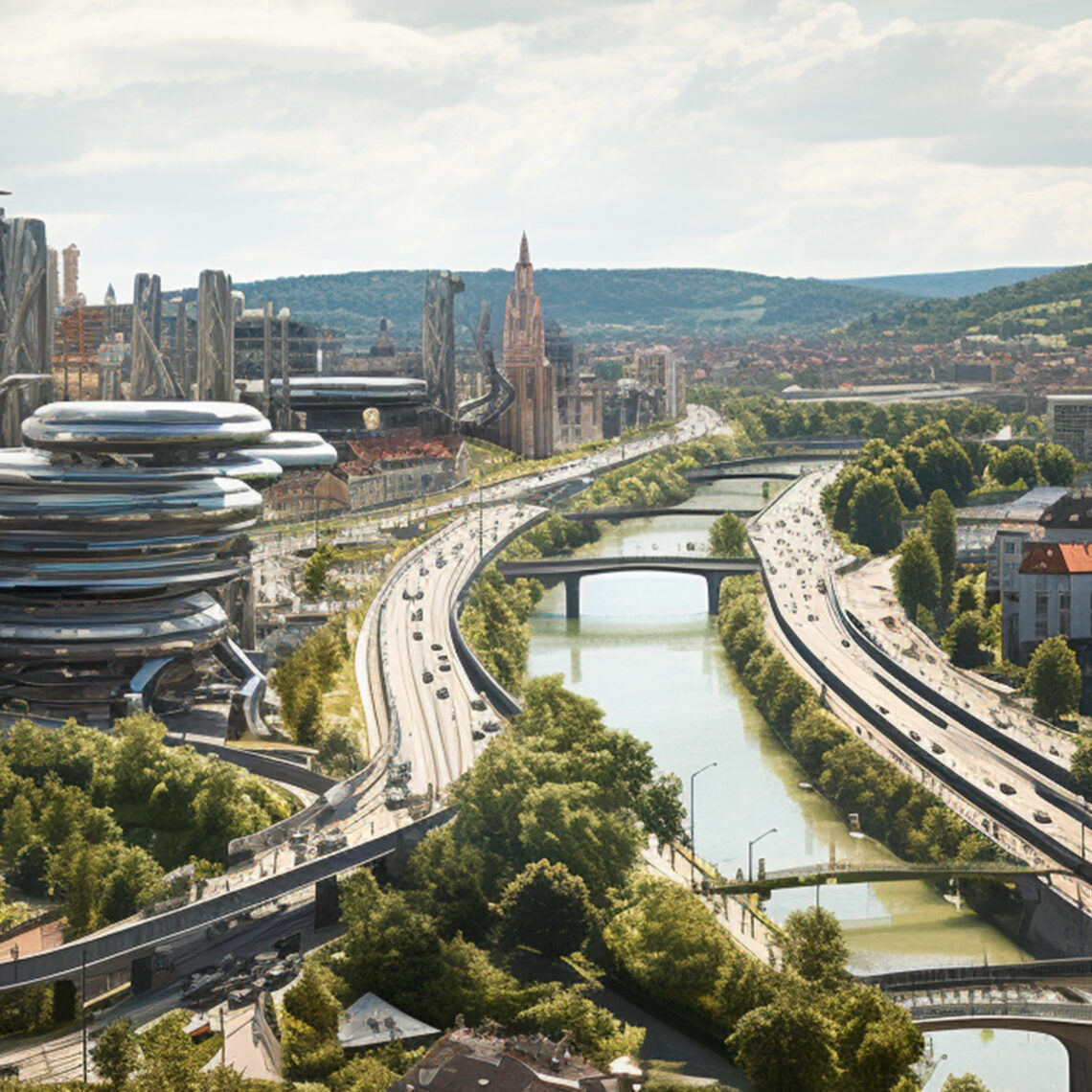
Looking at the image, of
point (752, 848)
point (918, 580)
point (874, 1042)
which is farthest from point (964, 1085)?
point (918, 580)

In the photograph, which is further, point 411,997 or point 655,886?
point 655,886

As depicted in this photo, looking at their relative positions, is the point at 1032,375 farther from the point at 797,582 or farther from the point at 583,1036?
the point at 583,1036

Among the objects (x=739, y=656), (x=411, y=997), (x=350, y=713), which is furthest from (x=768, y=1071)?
Result: (x=739, y=656)

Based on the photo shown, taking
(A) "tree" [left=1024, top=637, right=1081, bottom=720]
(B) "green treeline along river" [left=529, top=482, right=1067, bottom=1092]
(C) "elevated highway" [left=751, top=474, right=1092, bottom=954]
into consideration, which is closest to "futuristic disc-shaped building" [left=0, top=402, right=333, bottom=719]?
(B) "green treeline along river" [left=529, top=482, right=1067, bottom=1092]

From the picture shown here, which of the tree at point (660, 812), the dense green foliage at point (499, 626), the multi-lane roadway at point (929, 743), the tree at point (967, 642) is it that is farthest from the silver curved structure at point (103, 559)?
the tree at point (967, 642)

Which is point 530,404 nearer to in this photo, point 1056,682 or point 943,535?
point 943,535

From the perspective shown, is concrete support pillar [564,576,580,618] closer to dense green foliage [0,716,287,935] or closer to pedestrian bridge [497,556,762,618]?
pedestrian bridge [497,556,762,618]

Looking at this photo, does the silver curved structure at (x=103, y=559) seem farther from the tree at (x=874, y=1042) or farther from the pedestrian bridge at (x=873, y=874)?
the tree at (x=874, y=1042)
